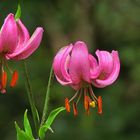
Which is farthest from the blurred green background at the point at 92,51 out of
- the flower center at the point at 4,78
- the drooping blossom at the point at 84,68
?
the drooping blossom at the point at 84,68

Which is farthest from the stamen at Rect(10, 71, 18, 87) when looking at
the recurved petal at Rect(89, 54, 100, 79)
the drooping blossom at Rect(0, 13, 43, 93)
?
the recurved petal at Rect(89, 54, 100, 79)

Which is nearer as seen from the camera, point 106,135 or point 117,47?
point 106,135

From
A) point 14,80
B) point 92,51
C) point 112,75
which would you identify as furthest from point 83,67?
point 92,51

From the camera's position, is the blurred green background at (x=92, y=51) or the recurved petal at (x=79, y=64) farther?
the blurred green background at (x=92, y=51)

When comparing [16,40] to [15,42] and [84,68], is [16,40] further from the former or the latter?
[84,68]

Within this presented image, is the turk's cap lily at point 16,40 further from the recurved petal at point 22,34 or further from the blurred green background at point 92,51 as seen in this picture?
the blurred green background at point 92,51

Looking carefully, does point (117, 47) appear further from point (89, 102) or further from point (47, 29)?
point (89, 102)

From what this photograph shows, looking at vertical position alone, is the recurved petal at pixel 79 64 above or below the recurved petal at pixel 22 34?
below

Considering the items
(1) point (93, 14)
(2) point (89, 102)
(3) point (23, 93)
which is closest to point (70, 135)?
(3) point (23, 93)
